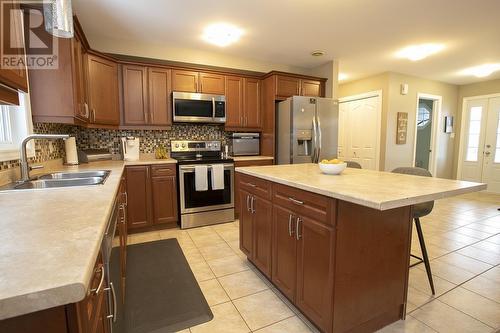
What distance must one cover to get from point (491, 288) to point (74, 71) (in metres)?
3.95

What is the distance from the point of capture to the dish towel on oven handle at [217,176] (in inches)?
133

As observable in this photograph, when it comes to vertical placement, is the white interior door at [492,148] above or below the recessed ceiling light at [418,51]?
below

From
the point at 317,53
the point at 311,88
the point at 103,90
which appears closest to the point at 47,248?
the point at 103,90

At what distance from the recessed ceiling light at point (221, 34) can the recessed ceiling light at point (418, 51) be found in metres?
2.49

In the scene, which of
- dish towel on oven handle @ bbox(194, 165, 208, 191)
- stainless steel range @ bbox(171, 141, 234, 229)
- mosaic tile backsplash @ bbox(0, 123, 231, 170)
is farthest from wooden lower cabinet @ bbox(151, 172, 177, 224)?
mosaic tile backsplash @ bbox(0, 123, 231, 170)

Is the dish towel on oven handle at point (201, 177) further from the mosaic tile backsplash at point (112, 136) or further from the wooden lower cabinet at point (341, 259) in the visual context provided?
the wooden lower cabinet at point (341, 259)

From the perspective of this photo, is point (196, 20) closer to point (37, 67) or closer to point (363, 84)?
point (37, 67)

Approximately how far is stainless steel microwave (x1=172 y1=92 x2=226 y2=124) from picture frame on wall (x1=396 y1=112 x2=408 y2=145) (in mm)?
3450

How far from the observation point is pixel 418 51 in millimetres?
3709

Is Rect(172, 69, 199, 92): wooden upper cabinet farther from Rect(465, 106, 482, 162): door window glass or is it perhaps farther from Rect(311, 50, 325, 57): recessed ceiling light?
Rect(465, 106, 482, 162): door window glass

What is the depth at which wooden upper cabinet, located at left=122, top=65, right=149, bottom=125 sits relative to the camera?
327 centimetres

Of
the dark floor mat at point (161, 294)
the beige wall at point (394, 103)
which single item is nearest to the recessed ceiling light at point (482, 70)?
the beige wall at point (394, 103)

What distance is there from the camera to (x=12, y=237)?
0.73 metres

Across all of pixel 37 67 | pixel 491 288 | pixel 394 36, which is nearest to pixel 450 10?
pixel 394 36
